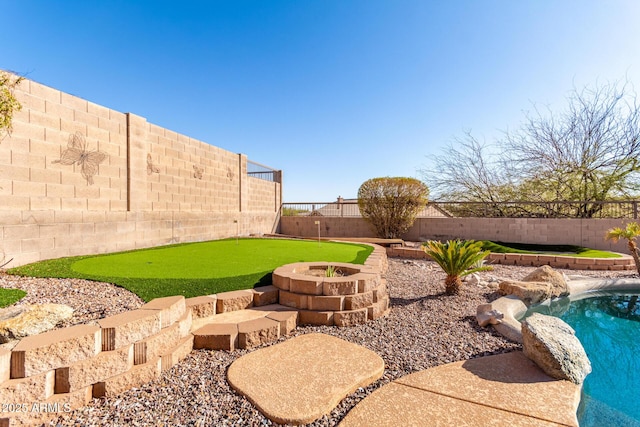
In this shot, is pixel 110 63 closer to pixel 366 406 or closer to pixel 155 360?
pixel 155 360

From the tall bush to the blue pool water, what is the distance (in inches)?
232

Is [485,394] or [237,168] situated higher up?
[237,168]

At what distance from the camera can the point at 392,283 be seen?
18.3 ft

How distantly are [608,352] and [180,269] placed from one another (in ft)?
18.8

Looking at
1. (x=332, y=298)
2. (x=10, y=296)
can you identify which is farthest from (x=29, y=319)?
(x=332, y=298)

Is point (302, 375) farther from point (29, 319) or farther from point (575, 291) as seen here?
point (575, 291)

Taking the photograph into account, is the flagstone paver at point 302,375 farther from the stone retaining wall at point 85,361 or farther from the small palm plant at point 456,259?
the small palm plant at point 456,259

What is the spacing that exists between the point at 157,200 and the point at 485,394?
26.0 ft

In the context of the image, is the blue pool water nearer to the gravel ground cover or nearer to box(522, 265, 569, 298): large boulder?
box(522, 265, 569, 298): large boulder

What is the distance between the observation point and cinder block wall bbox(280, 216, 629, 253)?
30.5 ft

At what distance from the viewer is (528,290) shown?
454 centimetres

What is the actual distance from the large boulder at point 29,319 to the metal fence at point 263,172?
9.40 meters

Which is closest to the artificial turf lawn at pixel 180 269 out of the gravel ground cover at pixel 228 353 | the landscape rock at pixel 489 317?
the gravel ground cover at pixel 228 353

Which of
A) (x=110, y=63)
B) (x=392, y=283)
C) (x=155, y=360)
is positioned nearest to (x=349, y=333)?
(x=155, y=360)
